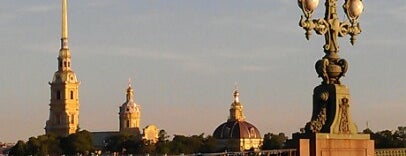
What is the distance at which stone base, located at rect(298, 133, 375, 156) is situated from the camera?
16.6 metres

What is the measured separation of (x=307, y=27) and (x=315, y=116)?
146 cm

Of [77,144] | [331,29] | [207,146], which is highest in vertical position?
[77,144]

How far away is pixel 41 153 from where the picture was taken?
506 ft

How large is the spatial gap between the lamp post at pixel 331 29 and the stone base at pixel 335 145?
40.2 inches

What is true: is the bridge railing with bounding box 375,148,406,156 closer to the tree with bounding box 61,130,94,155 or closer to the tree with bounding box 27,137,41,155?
the tree with bounding box 27,137,41,155

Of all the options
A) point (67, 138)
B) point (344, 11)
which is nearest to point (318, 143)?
point (344, 11)

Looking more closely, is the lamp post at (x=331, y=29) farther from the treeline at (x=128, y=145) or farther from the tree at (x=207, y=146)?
the tree at (x=207, y=146)

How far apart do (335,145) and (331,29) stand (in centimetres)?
216

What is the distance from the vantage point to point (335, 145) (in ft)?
55.4

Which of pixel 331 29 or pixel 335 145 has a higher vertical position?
pixel 331 29

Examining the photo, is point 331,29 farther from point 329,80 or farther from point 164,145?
point 164,145

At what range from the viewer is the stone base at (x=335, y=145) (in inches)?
653

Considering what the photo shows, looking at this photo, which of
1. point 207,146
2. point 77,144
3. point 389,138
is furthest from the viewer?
point 207,146

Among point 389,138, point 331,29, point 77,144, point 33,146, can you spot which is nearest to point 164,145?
point 77,144
